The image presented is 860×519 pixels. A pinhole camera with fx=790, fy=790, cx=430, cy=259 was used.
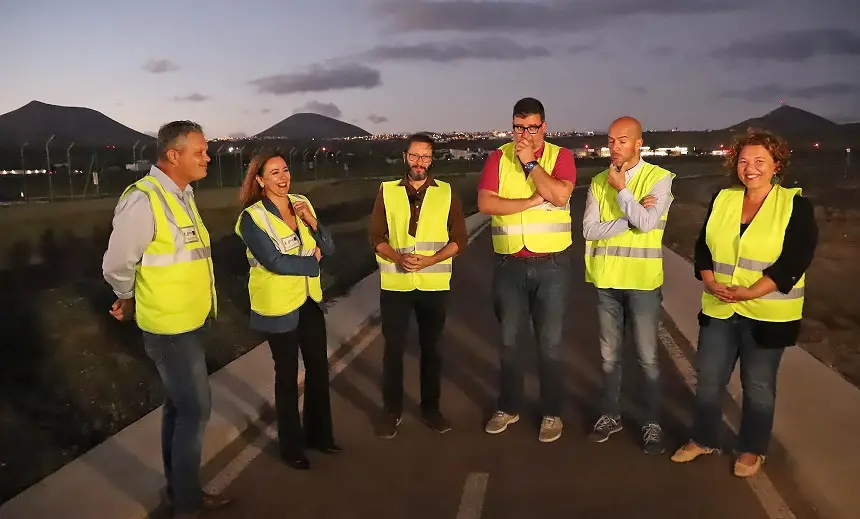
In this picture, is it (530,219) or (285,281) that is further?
(530,219)

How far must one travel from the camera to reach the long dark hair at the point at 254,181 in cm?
512

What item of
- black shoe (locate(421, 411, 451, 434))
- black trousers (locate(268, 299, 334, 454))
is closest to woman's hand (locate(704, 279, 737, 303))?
black shoe (locate(421, 411, 451, 434))

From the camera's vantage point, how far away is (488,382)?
7.32 metres

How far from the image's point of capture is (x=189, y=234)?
13.9ft

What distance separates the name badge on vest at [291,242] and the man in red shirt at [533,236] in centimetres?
131

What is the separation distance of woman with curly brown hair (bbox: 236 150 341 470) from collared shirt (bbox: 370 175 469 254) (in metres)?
0.49

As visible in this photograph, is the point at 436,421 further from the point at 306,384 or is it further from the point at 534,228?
the point at 534,228

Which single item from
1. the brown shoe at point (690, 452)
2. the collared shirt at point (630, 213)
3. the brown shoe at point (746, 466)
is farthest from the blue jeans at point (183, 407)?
the brown shoe at point (746, 466)

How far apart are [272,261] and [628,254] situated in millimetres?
2374

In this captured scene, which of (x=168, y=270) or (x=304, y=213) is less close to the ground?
(x=304, y=213)

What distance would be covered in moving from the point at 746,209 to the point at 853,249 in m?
16.7

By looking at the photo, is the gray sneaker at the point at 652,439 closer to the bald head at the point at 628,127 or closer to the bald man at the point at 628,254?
the bald man at the point at 628,254

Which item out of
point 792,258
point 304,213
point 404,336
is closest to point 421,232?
point 404,336

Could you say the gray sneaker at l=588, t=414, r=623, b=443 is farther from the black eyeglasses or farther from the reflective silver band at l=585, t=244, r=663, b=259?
the black eyeglasses
